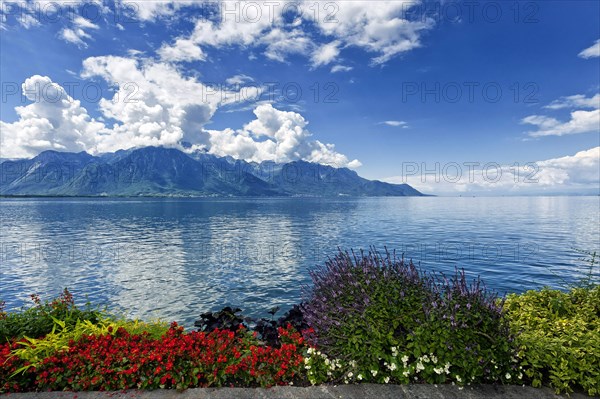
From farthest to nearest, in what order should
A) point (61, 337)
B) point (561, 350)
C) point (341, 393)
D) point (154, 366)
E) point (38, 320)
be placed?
point (38, 320), point (61, 337), point (154, 366), point (561, 350), point (341, 393)

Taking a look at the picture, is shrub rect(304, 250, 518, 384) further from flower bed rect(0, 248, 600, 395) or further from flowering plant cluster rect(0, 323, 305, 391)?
flowering plant cluster rect(0, 323, 305, 391)

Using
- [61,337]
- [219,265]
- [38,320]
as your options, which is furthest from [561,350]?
[219,265]

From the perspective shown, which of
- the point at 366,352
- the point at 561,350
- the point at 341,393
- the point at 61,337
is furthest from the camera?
the point at 61,337

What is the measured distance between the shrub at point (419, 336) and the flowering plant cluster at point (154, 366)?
1.24 m

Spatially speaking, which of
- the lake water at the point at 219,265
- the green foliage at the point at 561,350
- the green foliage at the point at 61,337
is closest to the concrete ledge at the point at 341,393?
the green foliage at the point at 561,350

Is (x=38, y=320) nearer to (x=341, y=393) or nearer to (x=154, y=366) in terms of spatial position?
(x=154, y=366)

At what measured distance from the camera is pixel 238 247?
40719 millimetres

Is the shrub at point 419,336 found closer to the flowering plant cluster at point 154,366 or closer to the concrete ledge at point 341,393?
the concrete ledge at point 341,393

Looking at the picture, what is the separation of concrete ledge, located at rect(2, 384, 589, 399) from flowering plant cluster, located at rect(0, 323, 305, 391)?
191 mm

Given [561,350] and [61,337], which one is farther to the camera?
[61,337]

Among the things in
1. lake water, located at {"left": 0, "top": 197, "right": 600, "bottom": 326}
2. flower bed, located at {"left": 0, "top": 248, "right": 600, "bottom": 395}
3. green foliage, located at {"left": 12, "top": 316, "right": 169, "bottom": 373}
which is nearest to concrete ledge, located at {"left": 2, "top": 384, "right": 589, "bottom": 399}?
flower bed, located at {"left": 0, "top": 248, "right": 600, "bottom": 395}

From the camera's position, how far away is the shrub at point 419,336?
20.7 ft

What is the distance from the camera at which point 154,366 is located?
6.81m

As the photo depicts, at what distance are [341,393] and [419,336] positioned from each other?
2005 millimetres
